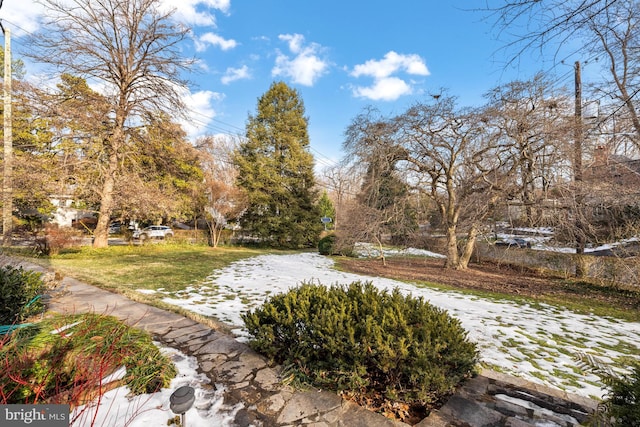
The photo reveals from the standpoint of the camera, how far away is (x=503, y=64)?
2.40 m

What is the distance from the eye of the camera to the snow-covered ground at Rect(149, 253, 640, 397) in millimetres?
2805

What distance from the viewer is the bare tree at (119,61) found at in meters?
9.48

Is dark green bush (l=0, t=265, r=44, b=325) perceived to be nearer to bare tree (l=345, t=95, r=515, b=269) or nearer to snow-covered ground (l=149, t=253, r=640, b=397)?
snow-covered ground (l=149, t=253, r=640, b=397)

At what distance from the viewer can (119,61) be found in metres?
10.3

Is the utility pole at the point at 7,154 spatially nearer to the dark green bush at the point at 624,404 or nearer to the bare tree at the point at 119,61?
the bare tree at the point at 119,61

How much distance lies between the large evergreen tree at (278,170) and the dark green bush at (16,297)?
523 inches

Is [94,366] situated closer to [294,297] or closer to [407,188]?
[294,297]

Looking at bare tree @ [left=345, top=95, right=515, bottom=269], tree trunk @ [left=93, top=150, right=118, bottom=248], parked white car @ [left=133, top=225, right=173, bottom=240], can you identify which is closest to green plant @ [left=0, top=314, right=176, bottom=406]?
bare tree @ [left=345, top=95, right=515, bottom=269]

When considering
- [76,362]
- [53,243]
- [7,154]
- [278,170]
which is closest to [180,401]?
[76,362]

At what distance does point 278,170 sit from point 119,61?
9015 millimetres

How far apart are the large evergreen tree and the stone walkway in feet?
46.0

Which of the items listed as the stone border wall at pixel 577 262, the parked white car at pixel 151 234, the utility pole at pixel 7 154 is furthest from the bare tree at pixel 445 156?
the parked white car at pixel 151 234

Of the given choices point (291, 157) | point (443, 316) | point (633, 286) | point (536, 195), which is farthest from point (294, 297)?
point (291, 157)

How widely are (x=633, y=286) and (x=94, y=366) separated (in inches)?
422
